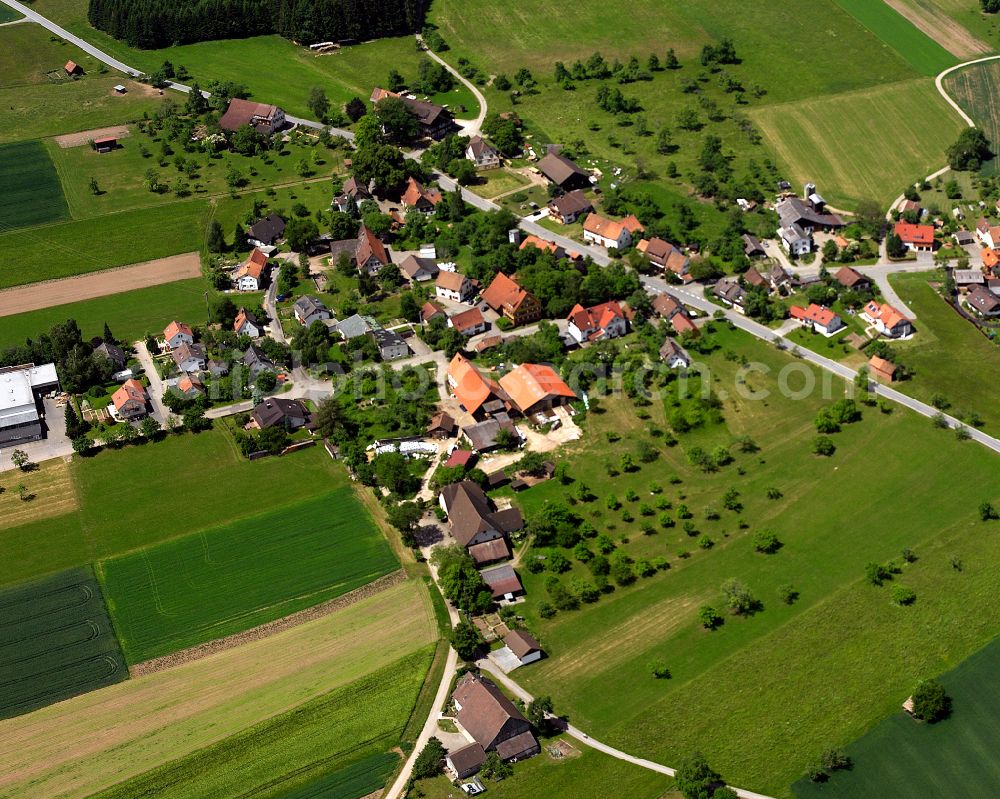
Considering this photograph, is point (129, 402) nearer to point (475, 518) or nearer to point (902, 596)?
point (475, 518)

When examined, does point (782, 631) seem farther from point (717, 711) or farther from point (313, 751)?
point (313, 751)

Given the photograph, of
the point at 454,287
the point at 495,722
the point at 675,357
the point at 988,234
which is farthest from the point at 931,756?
the point at 988,234

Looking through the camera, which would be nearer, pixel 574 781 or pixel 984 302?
pixel 574 781

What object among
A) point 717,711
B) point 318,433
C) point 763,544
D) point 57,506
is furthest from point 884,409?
point 57,506

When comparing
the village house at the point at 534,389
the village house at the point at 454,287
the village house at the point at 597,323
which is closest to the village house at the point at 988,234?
the village house at the point at 597,323

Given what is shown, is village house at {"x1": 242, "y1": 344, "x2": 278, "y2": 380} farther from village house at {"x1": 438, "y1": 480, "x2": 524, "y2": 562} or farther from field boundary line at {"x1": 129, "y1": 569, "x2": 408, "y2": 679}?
field boundary line at {"x1": 129, "y1": 569, "x2": 408, "y2": 679}

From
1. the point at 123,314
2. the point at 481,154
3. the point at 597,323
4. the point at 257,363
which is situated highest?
the point at 597,323

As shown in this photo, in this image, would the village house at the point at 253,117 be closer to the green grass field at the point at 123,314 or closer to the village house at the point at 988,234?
the green grass field at the point at 123,314

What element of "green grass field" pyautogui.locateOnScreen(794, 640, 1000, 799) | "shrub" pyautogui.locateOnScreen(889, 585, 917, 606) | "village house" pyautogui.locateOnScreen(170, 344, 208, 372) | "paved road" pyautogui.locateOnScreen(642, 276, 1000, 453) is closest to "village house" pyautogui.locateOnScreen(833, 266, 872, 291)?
"paved road" pyautogui.locateOnScreen(642, 276, 1000, 453)
